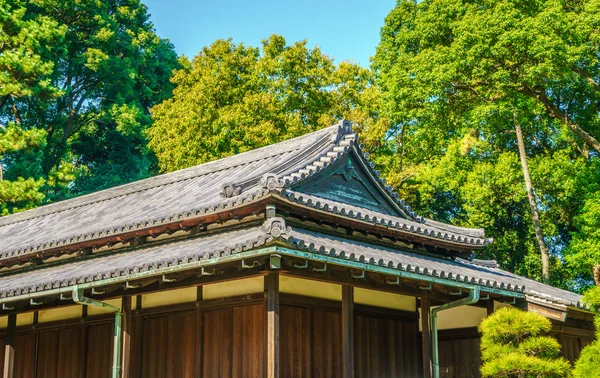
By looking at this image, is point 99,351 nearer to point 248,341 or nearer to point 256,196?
point 248,341

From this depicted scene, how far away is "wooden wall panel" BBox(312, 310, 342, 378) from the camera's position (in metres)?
11.4

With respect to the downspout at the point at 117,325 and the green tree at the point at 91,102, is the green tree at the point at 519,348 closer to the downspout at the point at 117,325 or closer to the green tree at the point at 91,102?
the downspout at the point at 117,325

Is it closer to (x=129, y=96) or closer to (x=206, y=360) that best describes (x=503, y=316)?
(x=206, y=360)

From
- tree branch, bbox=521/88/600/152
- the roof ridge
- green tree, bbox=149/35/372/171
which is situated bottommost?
the roof ridge

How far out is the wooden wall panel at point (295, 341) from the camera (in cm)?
1088

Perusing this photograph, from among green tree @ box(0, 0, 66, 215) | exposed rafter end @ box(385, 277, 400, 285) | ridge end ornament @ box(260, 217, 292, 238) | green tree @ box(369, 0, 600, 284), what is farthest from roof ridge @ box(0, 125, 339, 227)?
green tree @ box(369, 0, 600, 284)

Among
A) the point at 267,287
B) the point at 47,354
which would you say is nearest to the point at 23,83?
the point at 47,354

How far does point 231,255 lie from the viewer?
9.25 metres

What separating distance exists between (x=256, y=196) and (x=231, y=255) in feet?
4.66

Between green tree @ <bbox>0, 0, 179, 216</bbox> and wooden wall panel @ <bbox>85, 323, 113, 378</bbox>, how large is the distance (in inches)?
785

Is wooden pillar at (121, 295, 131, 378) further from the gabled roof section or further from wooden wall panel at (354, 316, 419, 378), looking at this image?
wooden wall panel at (354, 316, 419, 378)

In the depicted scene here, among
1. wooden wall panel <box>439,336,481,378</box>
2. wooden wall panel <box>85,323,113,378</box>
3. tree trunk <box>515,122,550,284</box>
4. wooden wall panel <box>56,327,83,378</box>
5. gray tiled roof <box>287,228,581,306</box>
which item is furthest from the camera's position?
tree trunk <box>515,122,550,284</box>

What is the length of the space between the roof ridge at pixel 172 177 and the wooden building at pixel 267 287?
0.63 ft

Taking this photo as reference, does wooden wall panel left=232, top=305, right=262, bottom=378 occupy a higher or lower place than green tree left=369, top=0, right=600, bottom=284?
lower
